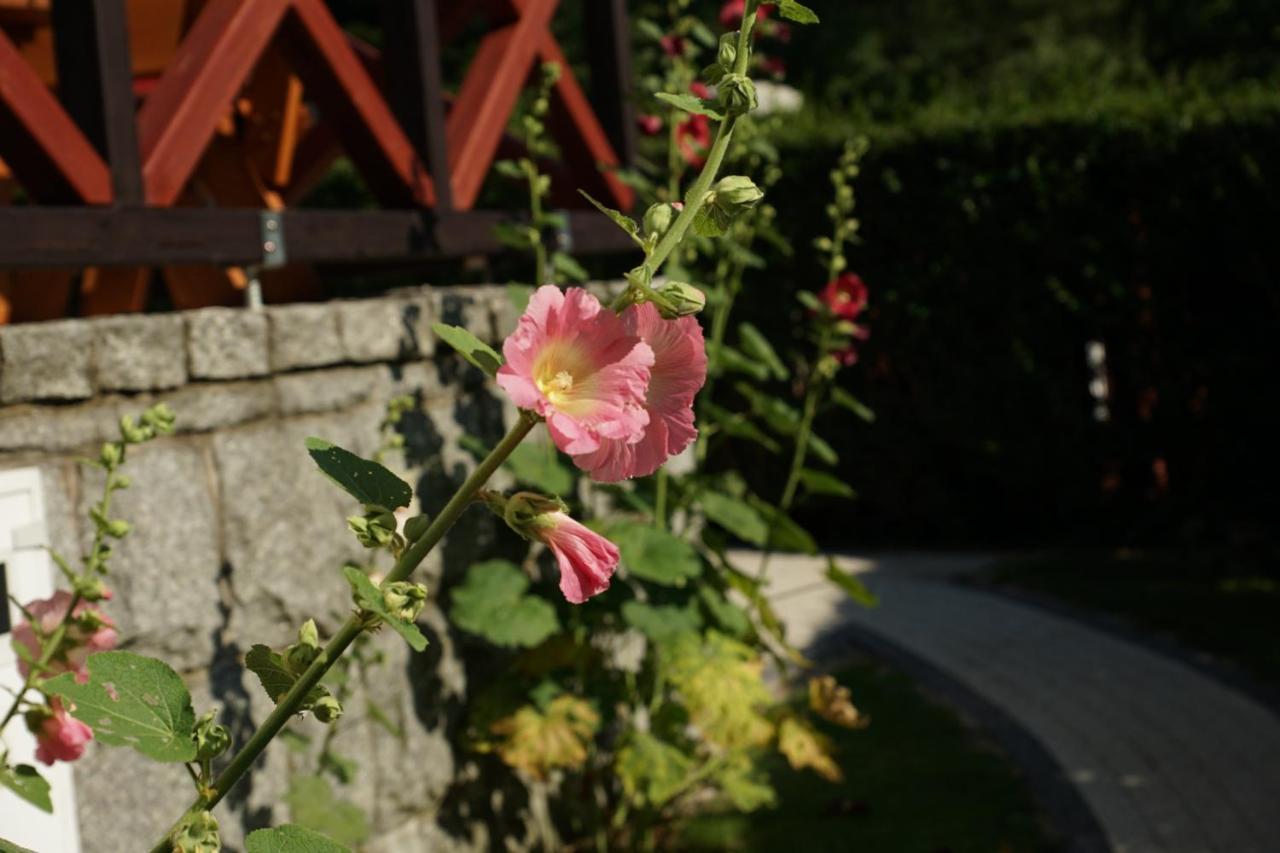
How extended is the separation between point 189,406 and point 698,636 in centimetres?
141

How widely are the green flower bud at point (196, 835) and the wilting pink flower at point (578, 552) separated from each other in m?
0.27

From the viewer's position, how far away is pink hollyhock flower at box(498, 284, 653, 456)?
3.00 ft

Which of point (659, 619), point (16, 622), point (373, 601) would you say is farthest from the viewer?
point (659, 619)

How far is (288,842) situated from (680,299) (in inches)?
16.1

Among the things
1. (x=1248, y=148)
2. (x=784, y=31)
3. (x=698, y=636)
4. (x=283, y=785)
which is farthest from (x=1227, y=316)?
(x=283, y=785)

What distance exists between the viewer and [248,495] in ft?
9.45

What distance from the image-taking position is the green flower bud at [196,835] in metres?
0.95

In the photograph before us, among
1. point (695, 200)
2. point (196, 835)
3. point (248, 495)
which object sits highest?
point (695, 200)

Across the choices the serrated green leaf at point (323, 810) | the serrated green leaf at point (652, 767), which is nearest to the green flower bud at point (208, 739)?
the serrated green leaf at point (323, 810)

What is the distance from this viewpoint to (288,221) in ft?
10.9

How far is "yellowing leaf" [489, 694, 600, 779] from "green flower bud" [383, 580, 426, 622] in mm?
2396

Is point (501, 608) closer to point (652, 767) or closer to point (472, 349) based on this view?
point (652, 767)

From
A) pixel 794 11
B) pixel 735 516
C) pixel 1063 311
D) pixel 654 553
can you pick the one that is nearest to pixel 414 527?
pixel 794 11

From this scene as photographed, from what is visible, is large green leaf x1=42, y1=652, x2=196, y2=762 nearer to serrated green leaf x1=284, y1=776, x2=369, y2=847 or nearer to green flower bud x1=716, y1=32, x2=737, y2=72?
green flower bud x1=716, y1=32, x2=737, y2=72
